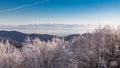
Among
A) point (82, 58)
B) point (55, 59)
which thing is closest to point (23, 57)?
point (55, 59)

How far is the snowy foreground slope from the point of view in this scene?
38062mm

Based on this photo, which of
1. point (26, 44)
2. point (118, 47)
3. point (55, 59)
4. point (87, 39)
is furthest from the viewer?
point (87, 39)

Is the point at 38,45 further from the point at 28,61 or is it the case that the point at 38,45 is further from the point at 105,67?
the point at 105,67

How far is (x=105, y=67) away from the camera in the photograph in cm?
4147

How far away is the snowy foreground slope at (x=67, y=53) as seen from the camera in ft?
125

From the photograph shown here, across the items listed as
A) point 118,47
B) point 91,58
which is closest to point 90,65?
point 91,58

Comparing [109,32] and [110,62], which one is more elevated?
[109,32]

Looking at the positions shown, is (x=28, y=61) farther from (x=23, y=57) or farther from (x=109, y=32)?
(x=109, y=32)

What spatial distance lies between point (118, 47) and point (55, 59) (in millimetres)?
10401

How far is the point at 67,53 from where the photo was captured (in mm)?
38688

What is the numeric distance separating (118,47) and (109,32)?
310 centimetres

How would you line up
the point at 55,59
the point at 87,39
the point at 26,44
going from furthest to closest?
the point at 87,39, the point at 26,44, the point at 55,59

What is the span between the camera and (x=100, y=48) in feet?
142

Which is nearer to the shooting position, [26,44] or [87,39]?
[26,44]
